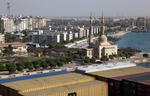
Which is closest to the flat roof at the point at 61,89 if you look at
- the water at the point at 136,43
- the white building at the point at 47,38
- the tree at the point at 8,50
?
the tree at the point at 8,50

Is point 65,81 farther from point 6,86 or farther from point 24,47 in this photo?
point 24,47

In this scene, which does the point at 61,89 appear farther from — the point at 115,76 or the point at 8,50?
the point at 8,50

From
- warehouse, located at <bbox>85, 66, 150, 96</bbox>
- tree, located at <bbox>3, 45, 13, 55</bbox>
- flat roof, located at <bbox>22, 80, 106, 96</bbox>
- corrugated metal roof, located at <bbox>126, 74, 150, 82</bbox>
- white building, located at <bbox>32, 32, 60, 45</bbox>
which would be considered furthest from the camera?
white building, located at <bbox>32, 32, 60, 45</bbox>

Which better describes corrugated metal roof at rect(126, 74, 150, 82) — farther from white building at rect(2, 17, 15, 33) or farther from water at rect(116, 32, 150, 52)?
white building at rect(2, 17, 15, 33)

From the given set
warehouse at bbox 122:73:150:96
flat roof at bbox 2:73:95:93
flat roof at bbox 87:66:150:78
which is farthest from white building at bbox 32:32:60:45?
warehouse at bbox 122:73:150:96

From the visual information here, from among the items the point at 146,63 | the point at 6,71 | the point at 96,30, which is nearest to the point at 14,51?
the point at 6,71

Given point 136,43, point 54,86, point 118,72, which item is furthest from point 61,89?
point 136,43

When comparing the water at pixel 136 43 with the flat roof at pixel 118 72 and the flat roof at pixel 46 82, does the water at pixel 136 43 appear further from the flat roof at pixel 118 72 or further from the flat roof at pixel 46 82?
the flat roof at pixel 46 82
